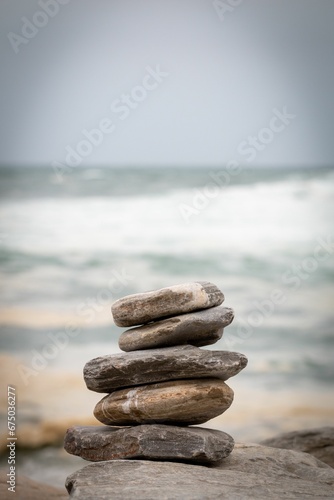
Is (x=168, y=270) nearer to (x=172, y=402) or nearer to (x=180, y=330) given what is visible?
(x=180, y=330)

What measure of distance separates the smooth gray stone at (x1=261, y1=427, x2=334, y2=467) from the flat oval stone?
2943 mm

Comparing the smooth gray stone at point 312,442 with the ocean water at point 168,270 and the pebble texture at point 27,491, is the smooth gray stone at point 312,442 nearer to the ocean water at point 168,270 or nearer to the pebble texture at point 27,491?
the ocean water at point 168,270

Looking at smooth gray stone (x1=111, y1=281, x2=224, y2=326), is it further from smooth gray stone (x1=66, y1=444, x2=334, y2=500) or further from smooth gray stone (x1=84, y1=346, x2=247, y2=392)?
smooth gray stone (x1=66, y1=444, x2=334, y2=500)

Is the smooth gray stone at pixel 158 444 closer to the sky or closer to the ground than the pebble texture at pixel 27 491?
closer to the ground

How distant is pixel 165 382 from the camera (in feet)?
22.9

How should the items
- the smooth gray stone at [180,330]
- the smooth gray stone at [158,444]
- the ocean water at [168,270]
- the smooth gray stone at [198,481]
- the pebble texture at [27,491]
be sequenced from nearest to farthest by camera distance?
the smooth gray stone at [198,481]
the smooth gray stone at [158,444]
the smooth gray stone at [180,330]
the pebble texture at [27,491]
the ocean water at [168,270]

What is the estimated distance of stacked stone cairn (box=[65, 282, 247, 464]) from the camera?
6773 mm

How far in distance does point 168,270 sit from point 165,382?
477cm

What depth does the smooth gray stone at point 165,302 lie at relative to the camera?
22.7ft

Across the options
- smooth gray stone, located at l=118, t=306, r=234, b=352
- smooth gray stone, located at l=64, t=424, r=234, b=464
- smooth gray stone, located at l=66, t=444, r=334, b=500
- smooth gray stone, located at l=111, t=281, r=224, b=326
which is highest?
smooth gray stone, located at l=111, t=281, r=224, b=326

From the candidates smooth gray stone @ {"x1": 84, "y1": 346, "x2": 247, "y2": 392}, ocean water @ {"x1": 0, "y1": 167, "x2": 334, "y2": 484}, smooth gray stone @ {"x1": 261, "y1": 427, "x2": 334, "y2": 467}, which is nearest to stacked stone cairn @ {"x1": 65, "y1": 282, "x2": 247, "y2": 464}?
smooth gray stone @ {"x1": 84, "y1": 346, "x2": 247, "y2": 392}

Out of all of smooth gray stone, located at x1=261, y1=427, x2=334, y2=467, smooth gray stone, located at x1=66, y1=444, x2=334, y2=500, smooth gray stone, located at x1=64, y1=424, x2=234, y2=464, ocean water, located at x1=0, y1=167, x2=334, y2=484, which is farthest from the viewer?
ocean water, located at x1=0, y1=167, x2=334, y2=484

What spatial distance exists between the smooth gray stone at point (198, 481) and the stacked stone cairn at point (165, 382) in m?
0.22

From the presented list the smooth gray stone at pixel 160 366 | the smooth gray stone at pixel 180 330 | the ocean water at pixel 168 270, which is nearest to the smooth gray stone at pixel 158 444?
the smooth gray stone at pixel 160 366
